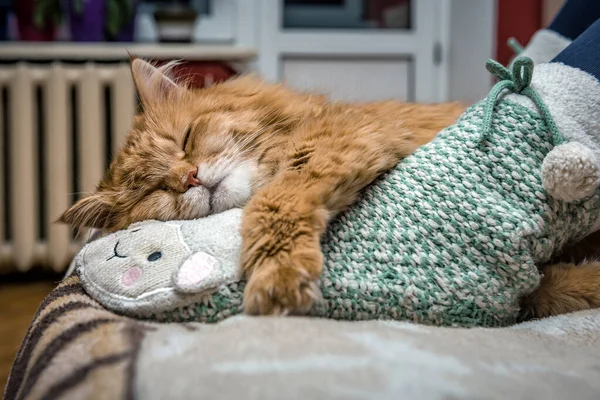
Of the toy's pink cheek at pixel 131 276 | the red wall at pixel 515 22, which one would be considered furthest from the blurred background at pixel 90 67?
the toy's pink cheek at pixel 131 276

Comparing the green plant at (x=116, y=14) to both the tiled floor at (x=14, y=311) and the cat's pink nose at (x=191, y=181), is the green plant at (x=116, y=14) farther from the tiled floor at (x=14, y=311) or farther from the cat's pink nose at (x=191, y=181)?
the cat's pink nose at (x=191, y=181)

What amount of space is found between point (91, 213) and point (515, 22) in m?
2.13

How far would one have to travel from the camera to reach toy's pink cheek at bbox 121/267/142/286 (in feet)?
2.51

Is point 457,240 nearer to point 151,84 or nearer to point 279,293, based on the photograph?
point 279,293

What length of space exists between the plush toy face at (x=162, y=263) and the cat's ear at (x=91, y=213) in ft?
0.71

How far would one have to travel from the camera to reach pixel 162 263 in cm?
77

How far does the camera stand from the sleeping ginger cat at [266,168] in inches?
30.3

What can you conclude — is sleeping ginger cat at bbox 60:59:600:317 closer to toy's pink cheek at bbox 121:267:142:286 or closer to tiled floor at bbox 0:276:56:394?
toy's pink cheek at bbox 121:267:142:286

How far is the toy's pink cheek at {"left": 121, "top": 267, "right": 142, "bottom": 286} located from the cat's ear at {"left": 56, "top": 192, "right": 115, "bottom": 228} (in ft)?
1.15

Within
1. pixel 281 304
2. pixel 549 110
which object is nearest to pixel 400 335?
pixel 281 304

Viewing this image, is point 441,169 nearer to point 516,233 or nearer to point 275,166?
point 516,233

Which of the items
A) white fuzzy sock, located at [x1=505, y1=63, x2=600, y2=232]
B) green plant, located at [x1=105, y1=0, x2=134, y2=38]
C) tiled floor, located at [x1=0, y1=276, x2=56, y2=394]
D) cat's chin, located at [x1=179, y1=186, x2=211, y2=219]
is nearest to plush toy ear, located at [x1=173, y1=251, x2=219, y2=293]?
cat's chin, located at [x1=179, y1=186, x2=211, y2=219]

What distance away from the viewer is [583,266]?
91 cm

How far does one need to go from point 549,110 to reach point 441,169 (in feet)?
0.59
